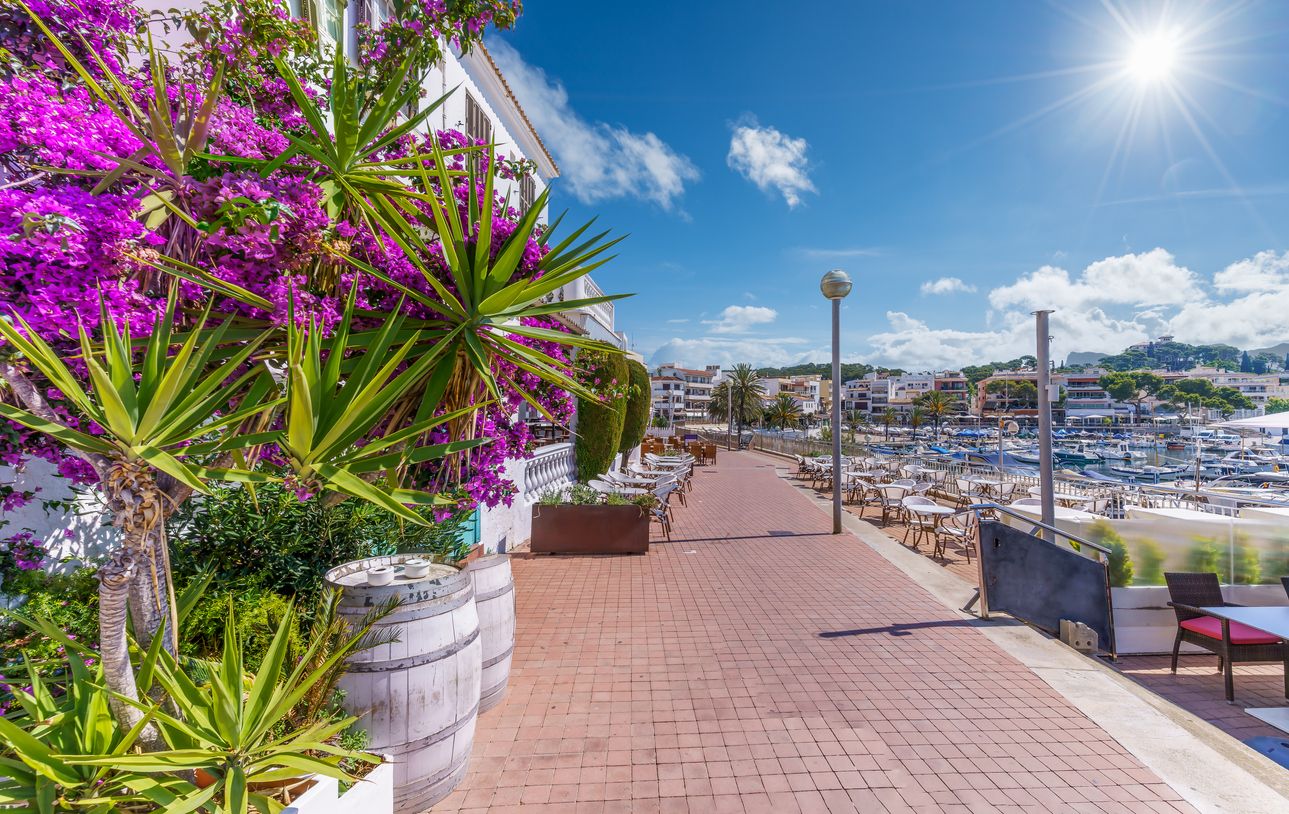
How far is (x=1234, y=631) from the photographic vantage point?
461 centimetres

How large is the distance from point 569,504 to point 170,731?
634 centimetres

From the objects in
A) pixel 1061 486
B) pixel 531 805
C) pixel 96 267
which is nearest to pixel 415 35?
pixel 96 267

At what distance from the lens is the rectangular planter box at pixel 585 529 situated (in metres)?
8.06

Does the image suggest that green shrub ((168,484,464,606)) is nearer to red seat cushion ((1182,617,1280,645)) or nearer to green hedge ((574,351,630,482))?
red seat cushion ((1182,617,1280,645))

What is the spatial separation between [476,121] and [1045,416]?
10.4 meters

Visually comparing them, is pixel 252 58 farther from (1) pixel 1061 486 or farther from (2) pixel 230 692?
(1) pixel 1061 486

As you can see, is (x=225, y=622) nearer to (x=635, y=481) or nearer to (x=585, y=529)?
(x=585, y=529)

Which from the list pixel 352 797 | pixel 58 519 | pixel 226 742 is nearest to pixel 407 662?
pixel 352 797

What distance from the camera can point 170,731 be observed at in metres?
1.87

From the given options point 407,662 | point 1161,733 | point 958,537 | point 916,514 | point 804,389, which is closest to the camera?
point 407,662

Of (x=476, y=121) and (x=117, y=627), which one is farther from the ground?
(x=476, y=121)

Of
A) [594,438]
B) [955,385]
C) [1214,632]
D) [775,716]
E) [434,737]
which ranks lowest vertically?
[775,716]

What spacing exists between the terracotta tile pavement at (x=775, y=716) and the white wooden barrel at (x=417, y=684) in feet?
0.79

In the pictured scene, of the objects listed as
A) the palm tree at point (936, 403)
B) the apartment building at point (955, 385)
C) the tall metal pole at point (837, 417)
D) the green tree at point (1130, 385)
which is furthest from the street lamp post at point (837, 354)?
the green tree at point (1130, 385)
